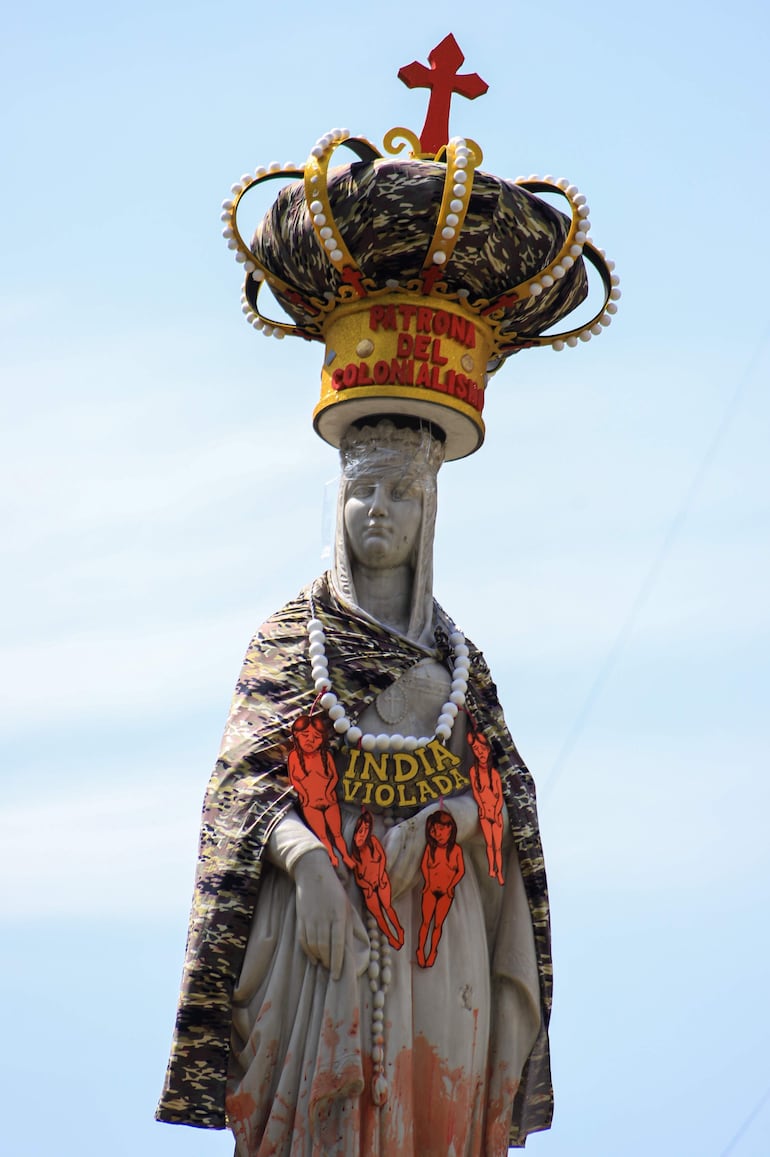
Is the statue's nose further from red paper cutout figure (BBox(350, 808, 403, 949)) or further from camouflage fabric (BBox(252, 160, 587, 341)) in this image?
red paper cutout figure (BBox(350, 808, 403, 949))

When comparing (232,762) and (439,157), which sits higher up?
(439,157)

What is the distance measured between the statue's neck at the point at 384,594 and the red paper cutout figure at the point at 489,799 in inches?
26.9

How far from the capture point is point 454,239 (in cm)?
1052

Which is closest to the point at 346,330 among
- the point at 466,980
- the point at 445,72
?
the point at 445,72

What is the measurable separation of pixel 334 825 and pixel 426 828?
427mm

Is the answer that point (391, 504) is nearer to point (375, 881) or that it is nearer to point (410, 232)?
point (410, 232)

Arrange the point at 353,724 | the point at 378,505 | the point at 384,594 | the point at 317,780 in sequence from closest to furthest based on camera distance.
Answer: the point at 317,780 < the point at 353,724 < the point at 378,505 < the point at 384,594

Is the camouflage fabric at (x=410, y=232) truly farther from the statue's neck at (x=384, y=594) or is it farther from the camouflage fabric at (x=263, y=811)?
the camouflage fabric at (x=263, y=811)

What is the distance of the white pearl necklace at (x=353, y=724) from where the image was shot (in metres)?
10.4

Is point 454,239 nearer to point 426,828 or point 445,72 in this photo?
point 445,72

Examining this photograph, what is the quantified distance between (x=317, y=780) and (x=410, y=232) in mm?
2576

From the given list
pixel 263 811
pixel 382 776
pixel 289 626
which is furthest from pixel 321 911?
pixel 289 626

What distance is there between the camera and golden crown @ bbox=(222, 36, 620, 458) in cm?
1053

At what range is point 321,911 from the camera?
392 inches
